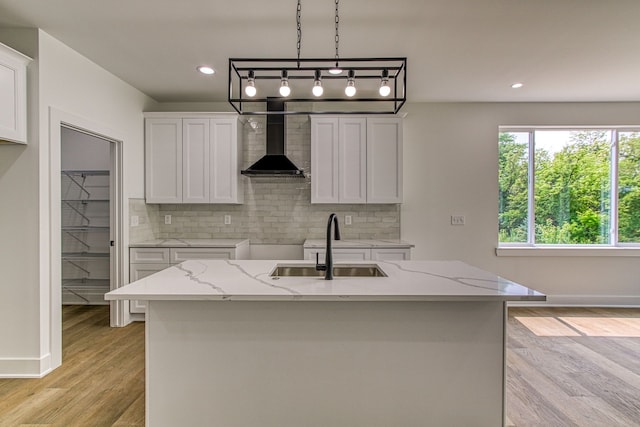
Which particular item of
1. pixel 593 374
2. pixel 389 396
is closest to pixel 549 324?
pixel 593 374

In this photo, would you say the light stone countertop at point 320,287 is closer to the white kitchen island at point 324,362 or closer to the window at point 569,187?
the white kitchen island at point 324,362

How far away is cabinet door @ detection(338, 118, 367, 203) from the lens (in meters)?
4.02

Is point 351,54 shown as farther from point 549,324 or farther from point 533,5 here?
point 549,324

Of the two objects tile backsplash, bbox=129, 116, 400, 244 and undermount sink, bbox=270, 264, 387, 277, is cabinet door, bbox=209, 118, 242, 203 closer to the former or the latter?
tile backsplash, bbox=129, 116, 400, 244

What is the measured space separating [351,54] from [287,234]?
2.27m

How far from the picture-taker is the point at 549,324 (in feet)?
12.2

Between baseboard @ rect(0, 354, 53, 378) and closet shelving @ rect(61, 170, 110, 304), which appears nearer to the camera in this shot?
baseboard @ rect(0, 354, 53, 378)

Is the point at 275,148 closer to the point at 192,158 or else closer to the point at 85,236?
the point at 192,158

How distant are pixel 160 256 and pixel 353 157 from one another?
95.1 inches

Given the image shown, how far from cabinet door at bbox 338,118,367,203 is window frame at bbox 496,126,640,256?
185cm

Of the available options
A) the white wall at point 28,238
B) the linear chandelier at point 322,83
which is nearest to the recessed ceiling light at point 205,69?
the linear chandelier at point 322,83

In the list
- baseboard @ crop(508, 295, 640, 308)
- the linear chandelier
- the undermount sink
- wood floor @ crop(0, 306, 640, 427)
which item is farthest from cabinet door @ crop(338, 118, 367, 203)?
baseboard @ crop(508, 295, 640, 308)

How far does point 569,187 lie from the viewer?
4477 millimetres

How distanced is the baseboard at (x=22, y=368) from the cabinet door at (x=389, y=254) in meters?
3.02
